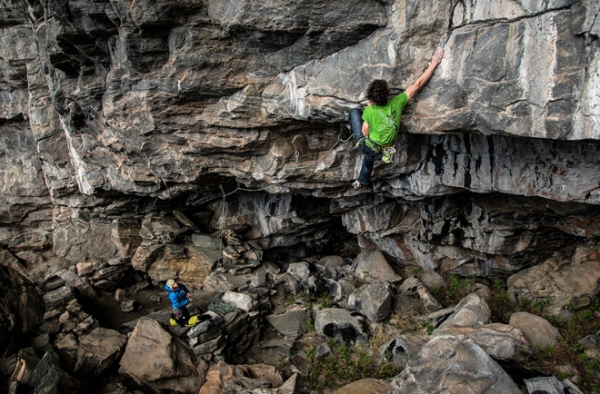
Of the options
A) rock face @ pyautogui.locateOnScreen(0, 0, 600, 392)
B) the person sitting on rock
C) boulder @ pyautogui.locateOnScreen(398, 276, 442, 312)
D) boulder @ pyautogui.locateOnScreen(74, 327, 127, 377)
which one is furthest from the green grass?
boulder @ pyautogui.locateOnScreen(74, 327, 127, 377)

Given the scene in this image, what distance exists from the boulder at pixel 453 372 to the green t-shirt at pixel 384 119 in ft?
13.6

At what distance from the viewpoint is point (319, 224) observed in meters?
13.9

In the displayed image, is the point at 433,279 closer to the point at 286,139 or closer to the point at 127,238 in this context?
the point at 286,139

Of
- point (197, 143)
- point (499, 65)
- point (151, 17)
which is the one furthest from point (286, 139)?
point (499, 65)

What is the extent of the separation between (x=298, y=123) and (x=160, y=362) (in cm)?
690

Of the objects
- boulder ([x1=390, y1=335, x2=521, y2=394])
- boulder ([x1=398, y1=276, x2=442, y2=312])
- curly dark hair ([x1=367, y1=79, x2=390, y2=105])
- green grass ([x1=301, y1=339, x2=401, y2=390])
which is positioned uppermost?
curly dark hair ([x1=367, y1=79, x2=390, y2=105])

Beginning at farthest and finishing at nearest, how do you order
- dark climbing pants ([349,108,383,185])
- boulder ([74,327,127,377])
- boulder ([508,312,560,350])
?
boulder ([74,327,127,377])
boulder ([508,312,560,350])
dark climbing pants ([349,108,383,185])

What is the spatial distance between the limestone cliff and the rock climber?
19cm

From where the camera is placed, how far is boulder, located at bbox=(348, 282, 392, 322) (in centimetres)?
1080

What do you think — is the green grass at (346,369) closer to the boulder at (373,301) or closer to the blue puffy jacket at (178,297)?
the boulder at (373,301)

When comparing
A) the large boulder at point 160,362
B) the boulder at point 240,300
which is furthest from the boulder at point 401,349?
the large boulder at point 160,362

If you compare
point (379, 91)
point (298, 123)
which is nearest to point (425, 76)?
point (379, 91)

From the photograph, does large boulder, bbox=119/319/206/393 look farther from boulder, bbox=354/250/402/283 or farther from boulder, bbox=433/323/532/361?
boulder, bbox=433/323/532/361

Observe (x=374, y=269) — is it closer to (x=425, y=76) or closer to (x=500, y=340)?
(x=500, y=340)
